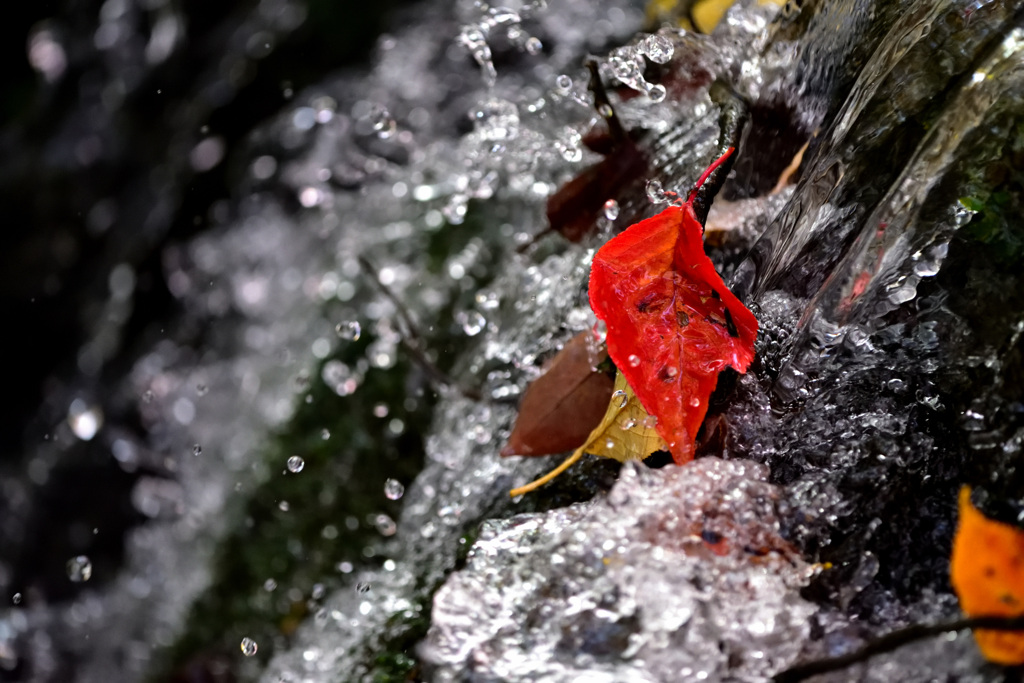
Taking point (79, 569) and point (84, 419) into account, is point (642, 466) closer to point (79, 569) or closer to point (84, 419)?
point (79, 569)

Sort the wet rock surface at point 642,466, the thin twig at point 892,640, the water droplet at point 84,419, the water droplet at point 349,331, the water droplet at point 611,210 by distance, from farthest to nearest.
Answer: the water droplet at point 84,419 < the water droplet at point 349,331 < the water droplet at point 611,210 < the wet rock surface at point 642,466 < the thin twig at point 892,640

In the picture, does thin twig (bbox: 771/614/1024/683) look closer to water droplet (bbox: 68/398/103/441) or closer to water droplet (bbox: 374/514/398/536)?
water droplet (bbox: 374/514/398/536)

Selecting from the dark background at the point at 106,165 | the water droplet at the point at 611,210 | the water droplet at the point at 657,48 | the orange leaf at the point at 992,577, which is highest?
the water droplet at the point at 657,48

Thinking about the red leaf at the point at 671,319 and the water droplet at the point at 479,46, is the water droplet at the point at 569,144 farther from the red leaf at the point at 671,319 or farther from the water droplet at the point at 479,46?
the red leaf at the point at 671,319

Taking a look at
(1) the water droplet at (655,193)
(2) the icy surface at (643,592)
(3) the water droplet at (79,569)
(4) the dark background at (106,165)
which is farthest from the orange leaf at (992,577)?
(4) the dark background at (106,165)

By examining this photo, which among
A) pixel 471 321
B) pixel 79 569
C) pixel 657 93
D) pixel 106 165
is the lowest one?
pixel 79 569

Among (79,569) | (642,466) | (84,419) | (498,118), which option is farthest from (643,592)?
(84,419)

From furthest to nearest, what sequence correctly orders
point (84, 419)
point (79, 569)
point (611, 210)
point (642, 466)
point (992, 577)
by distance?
point (84, 419)
point (79, 569)
point (611, 210)
point (642, 466)
point (992, 577)

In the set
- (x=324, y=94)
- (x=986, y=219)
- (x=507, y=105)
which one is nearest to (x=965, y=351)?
(x=986, y=219)
